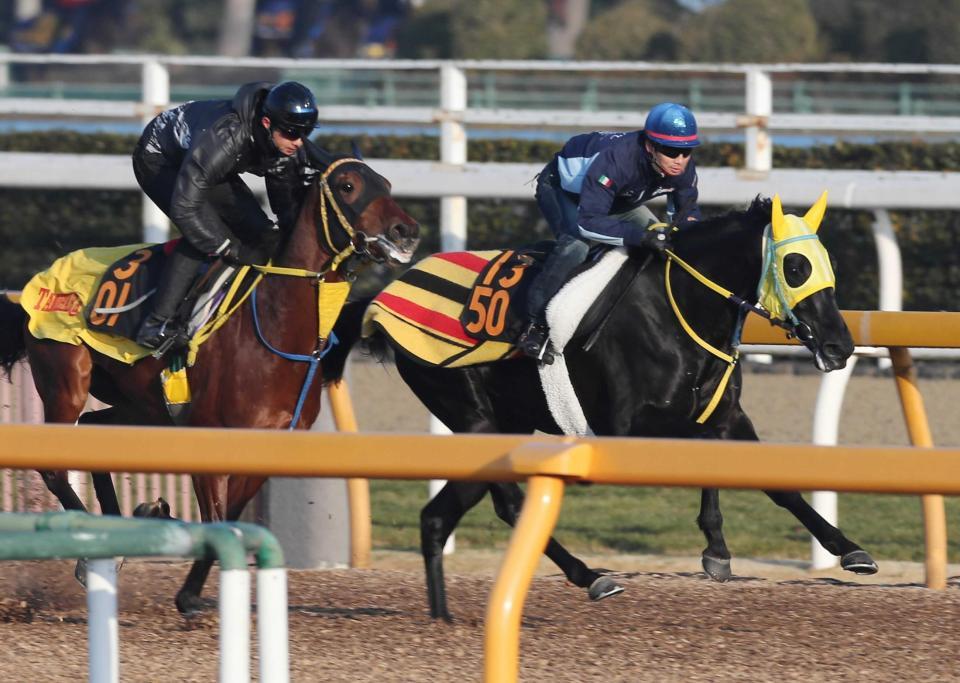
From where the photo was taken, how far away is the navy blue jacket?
5348 millimetres

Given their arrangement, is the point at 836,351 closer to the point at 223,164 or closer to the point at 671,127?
the point at 671,127

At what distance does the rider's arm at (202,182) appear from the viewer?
5207 mm

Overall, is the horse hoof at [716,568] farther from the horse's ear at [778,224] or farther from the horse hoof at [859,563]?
the horse's ear at [778,224]

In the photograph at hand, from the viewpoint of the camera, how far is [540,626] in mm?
4578

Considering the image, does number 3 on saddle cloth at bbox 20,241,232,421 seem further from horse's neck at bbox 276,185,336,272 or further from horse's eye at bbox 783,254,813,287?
horse's eye at bbox 783,254,813,287

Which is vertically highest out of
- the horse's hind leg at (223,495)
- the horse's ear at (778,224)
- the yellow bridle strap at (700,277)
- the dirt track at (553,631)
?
the horse's ear at (778,224)

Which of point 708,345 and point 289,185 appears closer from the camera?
point 708,345

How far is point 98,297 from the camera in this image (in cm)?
551

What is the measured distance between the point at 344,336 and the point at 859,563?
1.83 m

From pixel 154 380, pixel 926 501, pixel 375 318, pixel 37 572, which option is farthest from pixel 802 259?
pixel 37 572

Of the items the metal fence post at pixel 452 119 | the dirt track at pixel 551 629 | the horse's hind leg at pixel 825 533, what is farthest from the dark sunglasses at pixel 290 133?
the metal fence post at pixel 452 119

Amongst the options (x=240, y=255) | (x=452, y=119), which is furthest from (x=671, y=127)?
(x=452, y=119)

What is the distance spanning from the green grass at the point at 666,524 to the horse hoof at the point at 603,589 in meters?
1.88

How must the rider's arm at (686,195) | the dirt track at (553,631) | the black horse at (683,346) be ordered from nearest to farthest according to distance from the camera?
1. the dirt track at (553,631)
2. the black horse at (683,346)
3. the rider's arm at (686,195)
